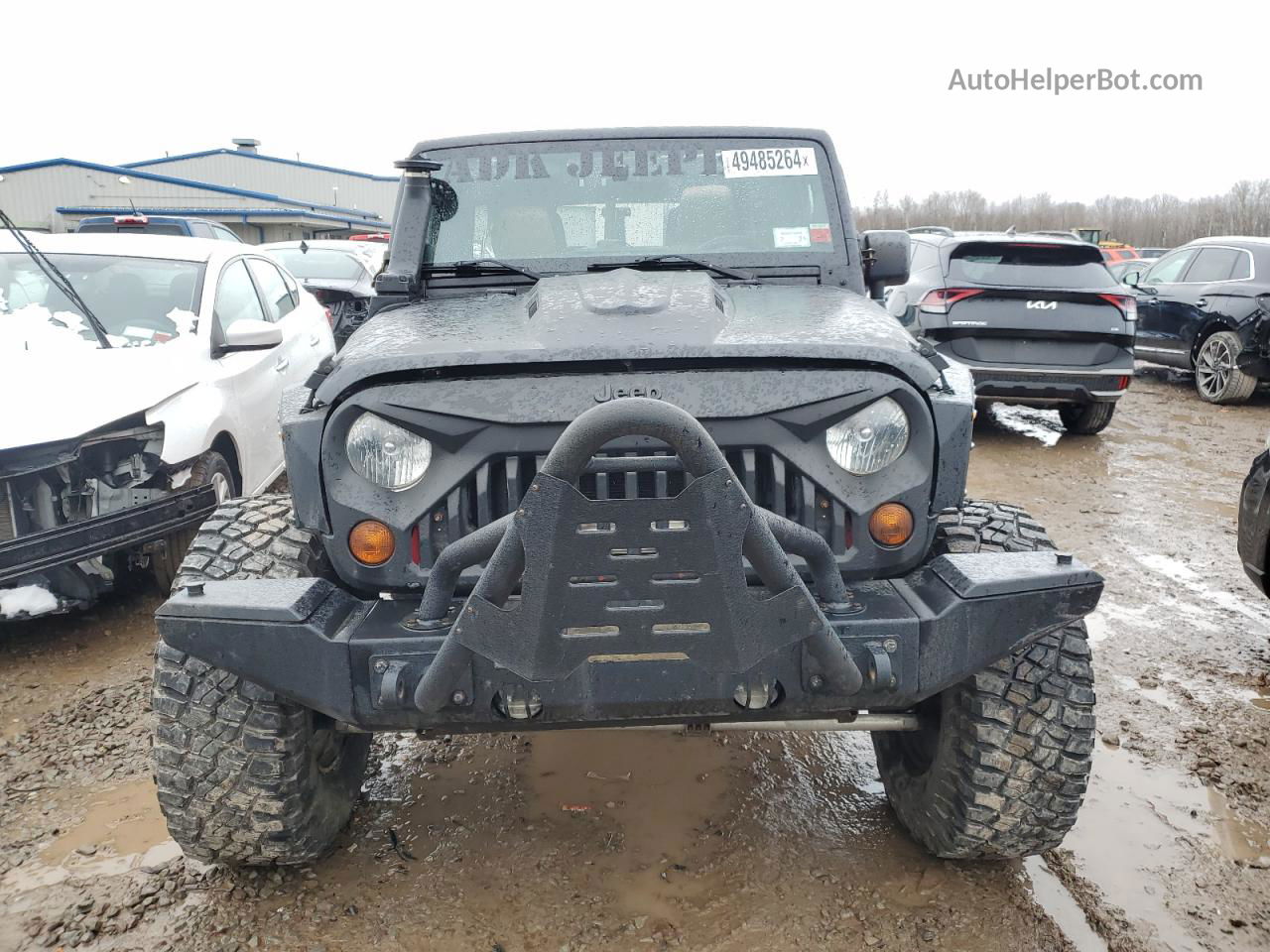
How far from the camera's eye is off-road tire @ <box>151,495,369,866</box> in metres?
2.29

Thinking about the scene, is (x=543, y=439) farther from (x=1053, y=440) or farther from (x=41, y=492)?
(x=1053, y=440)

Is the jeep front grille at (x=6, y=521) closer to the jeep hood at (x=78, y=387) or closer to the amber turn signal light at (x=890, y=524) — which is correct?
the jeep hood at (x=78, y=387)

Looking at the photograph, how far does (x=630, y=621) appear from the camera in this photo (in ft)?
5.83

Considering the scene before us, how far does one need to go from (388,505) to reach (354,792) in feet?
3.80

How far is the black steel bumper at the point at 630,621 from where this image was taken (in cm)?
170

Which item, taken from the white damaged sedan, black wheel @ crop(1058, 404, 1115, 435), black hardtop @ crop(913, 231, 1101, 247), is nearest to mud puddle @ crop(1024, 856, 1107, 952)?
the white damaged sedan

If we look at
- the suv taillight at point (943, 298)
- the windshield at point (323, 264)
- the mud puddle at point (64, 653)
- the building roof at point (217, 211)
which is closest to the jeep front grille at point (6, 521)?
the mud puddle at point (64, 653)

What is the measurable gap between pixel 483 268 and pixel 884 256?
1.41 meters

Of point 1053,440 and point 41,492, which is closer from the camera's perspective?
point 41,492

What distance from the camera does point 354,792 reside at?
2.87m

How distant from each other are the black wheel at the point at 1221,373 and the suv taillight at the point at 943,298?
378 centimetres

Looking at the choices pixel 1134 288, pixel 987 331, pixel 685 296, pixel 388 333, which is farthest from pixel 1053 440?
pixel 388 333

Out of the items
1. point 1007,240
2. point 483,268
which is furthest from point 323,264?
point 483,268

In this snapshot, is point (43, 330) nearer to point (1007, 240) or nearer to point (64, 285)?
point (64, 285)
